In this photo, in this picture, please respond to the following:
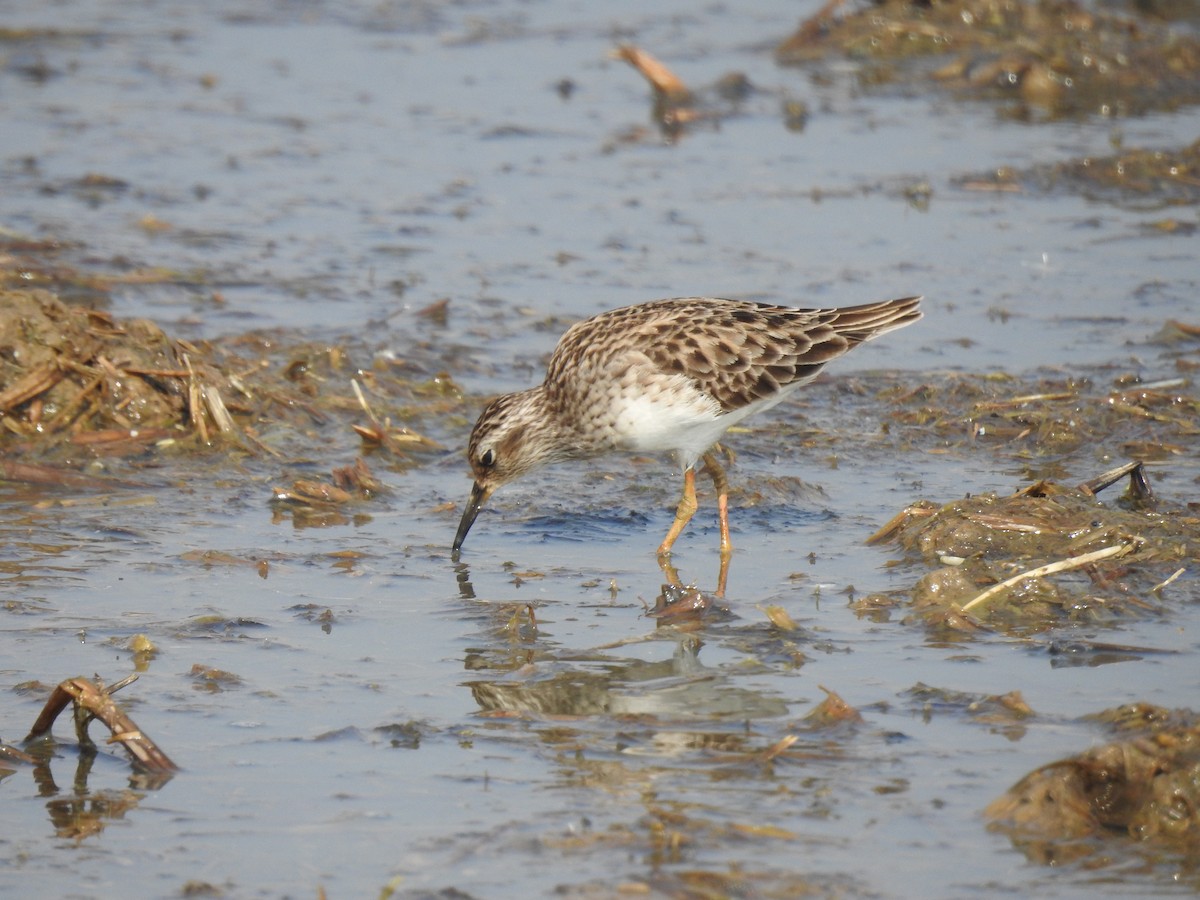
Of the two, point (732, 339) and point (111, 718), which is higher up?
point (732, 339)

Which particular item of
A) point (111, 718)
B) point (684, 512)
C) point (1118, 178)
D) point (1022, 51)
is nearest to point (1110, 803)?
point (111, 718)

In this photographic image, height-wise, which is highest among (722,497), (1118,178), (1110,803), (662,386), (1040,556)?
(1118,178)

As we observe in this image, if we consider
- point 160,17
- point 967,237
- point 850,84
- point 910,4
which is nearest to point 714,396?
point 967,237

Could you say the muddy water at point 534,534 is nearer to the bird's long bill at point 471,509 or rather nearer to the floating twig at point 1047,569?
the bird's long bill at point 471,509

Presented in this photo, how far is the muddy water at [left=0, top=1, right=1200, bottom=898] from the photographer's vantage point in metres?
5.41

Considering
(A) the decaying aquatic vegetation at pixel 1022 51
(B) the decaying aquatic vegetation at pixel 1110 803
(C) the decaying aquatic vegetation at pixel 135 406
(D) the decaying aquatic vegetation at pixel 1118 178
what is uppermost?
(A) the decaying aquatic vegetation at pixel 1022 51

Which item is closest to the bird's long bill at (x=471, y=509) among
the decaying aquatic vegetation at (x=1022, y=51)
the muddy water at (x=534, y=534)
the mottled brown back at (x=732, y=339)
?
the muddy water at (x=534, y=534)

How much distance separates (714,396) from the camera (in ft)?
27.9

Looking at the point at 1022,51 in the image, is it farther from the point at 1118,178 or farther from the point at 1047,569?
the point at 1047,569

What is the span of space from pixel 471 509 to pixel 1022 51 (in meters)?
11.4

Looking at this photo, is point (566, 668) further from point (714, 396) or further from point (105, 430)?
point (105, 430)

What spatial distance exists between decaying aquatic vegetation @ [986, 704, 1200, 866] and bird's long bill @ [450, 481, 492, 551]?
140 inches

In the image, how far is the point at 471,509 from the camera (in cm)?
851

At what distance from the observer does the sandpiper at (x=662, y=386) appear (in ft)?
27.8
